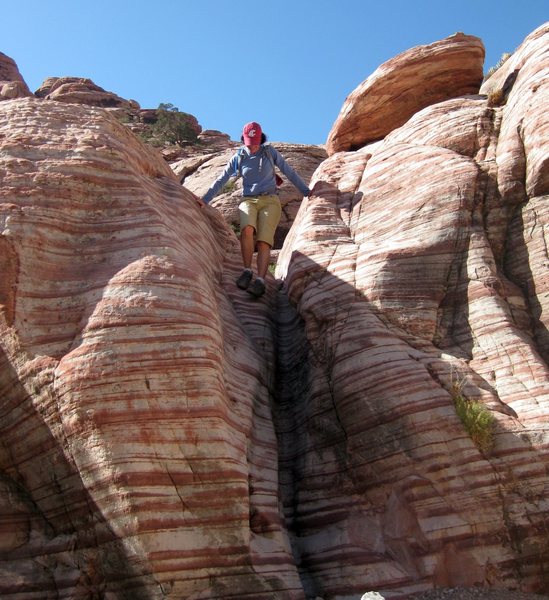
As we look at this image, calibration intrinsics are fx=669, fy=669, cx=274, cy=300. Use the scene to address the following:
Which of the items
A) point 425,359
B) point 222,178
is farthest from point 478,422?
point 222,178

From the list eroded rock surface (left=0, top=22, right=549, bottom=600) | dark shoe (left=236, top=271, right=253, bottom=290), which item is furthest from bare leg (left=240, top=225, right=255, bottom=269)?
eroded rock surface (left=0, top=22, right=549, bottom=600)

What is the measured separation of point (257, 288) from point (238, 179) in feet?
47.9

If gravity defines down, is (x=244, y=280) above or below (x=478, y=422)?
above

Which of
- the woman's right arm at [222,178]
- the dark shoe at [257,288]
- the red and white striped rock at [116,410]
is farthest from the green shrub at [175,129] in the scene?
the red and white striped rock at [116,410]

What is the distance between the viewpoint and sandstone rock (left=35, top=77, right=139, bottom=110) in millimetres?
56000

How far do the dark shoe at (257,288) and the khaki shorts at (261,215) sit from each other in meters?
0.90

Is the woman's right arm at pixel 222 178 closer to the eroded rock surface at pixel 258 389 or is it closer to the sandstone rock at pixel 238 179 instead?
the eroded rock surface at pixel 258 389

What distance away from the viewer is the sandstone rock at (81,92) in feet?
184

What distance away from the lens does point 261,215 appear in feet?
36.4

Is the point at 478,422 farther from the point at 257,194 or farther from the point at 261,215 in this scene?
the point at 257,194

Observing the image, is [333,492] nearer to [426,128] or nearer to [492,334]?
[492,334]

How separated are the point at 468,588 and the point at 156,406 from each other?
11.6ft

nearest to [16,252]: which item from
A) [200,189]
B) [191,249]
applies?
[191,249]

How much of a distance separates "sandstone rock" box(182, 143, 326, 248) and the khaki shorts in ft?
31.6
